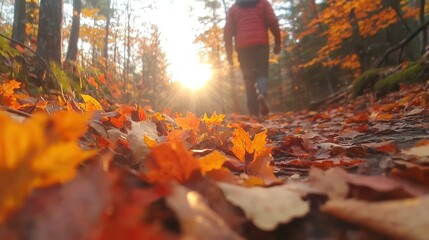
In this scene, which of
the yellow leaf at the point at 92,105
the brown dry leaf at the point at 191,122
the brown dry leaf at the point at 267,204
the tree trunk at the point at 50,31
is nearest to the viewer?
the brown dry leaf at the point at 267,204

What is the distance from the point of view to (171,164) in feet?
2.27

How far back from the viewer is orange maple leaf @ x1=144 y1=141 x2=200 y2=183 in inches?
26.9

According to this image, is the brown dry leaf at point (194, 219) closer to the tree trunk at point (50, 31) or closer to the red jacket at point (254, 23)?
the tree trunk at point (50, 31)

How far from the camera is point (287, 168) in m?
1.30

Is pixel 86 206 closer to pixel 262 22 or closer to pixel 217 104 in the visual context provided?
pixel 262 22

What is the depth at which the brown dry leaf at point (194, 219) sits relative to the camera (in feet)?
1.54

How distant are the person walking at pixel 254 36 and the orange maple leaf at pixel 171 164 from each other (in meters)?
5.15

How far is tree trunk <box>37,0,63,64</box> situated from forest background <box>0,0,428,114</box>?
0.01 m

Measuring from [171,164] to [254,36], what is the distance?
17.0ft

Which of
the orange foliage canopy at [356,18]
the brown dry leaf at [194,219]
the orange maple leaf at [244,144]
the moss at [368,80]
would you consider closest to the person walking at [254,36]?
the moss at [368,80]

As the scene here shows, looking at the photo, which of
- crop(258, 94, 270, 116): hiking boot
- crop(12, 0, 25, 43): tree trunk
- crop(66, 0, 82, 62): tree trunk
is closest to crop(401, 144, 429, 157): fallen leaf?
crop(258, 94, 270, 116): hiking boot

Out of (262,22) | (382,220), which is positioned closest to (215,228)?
(382,220)

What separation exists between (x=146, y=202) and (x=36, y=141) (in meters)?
0.22

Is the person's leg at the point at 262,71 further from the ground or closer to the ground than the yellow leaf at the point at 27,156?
further from the ground
